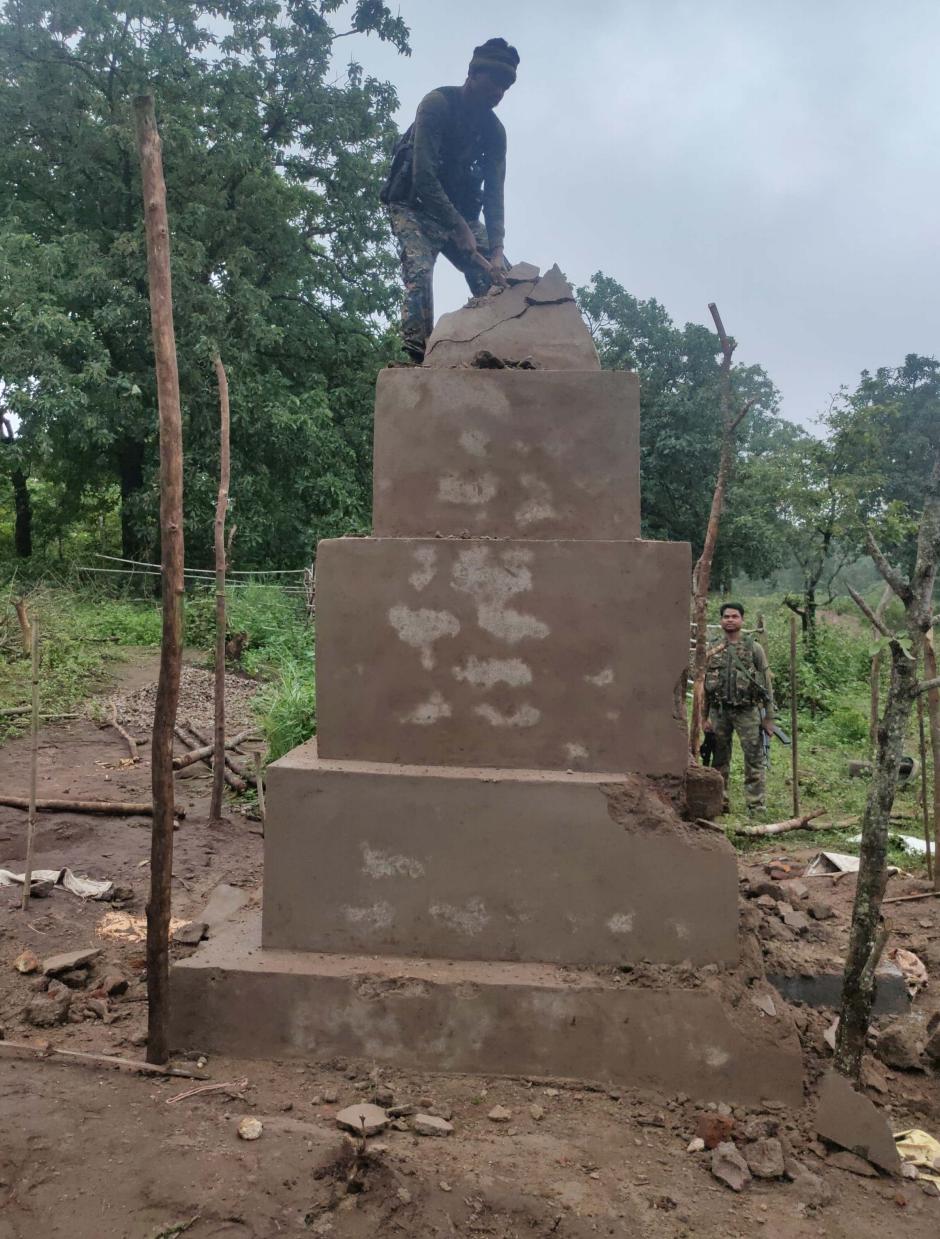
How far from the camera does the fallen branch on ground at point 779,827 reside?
23.4 feet

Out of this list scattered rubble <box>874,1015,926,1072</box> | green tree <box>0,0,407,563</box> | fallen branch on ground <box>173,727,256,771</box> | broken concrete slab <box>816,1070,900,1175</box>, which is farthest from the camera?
green tree <box>0,0,407,563</box>

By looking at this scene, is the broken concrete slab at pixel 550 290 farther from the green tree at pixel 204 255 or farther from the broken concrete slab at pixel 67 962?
the green tree at pixel 204 255

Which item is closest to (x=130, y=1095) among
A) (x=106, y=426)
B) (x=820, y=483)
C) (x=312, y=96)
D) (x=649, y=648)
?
(x=649, y=648)

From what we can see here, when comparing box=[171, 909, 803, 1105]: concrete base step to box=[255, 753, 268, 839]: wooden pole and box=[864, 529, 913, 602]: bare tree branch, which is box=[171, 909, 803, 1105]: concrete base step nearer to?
box=[864, 529, 913, 602]: bare tree branch

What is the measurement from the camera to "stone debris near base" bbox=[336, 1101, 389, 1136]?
276cm

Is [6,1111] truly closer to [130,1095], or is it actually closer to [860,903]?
[130,1095]

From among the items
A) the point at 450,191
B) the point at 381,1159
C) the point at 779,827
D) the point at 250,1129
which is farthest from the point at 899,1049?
the point at 450,191

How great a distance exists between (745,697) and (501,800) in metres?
5.15

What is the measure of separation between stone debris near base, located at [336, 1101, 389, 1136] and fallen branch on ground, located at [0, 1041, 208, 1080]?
0.62m

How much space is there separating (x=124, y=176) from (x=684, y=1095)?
17.8 meters

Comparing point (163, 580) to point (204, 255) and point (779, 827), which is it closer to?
point (779, 827)

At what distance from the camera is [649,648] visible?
3307 millimetres

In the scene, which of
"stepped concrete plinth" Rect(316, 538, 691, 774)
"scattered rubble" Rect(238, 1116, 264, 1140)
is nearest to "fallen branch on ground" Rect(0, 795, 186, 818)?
"stepped concrete plinth" Rect(316, 538, 691, 774)

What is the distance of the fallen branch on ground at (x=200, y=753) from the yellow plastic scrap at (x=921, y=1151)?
6.23 meters
